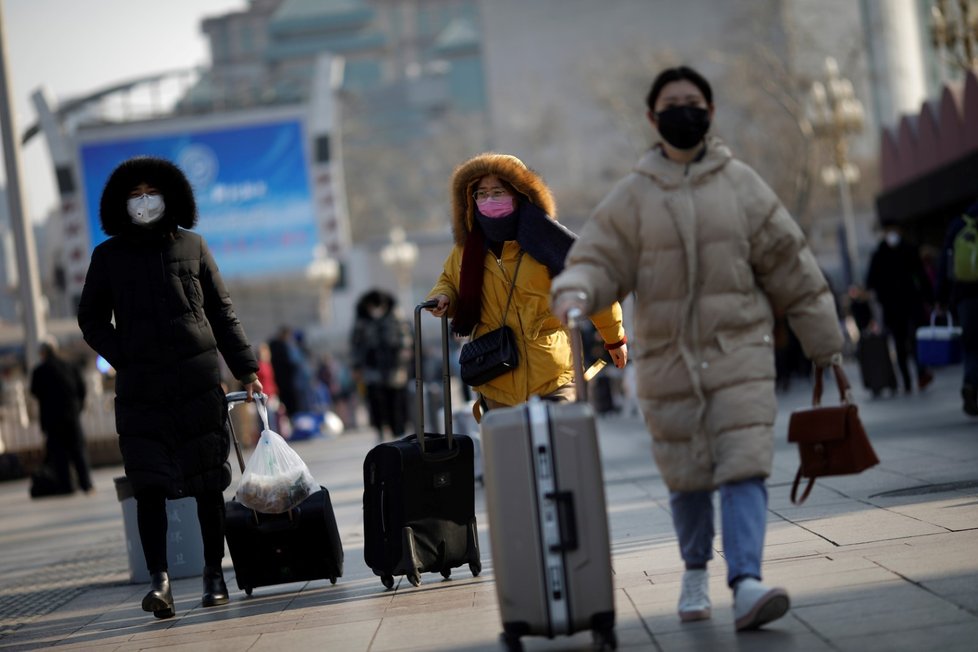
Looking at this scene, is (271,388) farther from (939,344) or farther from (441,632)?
(441,632)

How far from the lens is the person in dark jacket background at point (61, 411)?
1814 cm

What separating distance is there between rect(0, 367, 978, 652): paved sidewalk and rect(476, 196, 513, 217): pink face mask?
5.08ft

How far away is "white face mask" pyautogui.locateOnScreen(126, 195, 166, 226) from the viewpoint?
7.36 metres

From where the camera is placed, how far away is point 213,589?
24.8 ft

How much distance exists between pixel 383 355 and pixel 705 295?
43.7 ft

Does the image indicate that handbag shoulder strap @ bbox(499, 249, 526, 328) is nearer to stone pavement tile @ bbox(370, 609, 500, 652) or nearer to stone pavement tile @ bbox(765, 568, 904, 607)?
stone pavement tile @ bbox(370, 609, 500, 652)

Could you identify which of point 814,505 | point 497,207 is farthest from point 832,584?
point 814,505

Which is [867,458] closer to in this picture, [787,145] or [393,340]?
[393,340]

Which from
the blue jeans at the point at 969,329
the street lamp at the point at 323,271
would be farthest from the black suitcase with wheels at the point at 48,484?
the street lamp at the point at 323,271

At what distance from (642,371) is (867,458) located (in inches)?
31.2

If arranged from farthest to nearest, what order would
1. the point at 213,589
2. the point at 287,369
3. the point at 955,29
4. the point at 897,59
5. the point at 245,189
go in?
the point at 897,59
the point at 245,189
the point at 287,369
the point at 955,29
the point at 213,589

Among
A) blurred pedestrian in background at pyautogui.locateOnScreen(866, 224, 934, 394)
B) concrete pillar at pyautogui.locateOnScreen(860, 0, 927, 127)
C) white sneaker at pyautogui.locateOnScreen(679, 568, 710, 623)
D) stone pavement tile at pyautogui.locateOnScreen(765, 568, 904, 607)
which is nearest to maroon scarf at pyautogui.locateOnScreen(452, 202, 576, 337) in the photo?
stone pavement tile at pyautogui.locateOnScreen(765, 568, 904, 607)

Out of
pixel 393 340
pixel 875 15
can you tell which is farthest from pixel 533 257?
pixel 875 15

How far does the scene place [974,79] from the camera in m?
20.9
